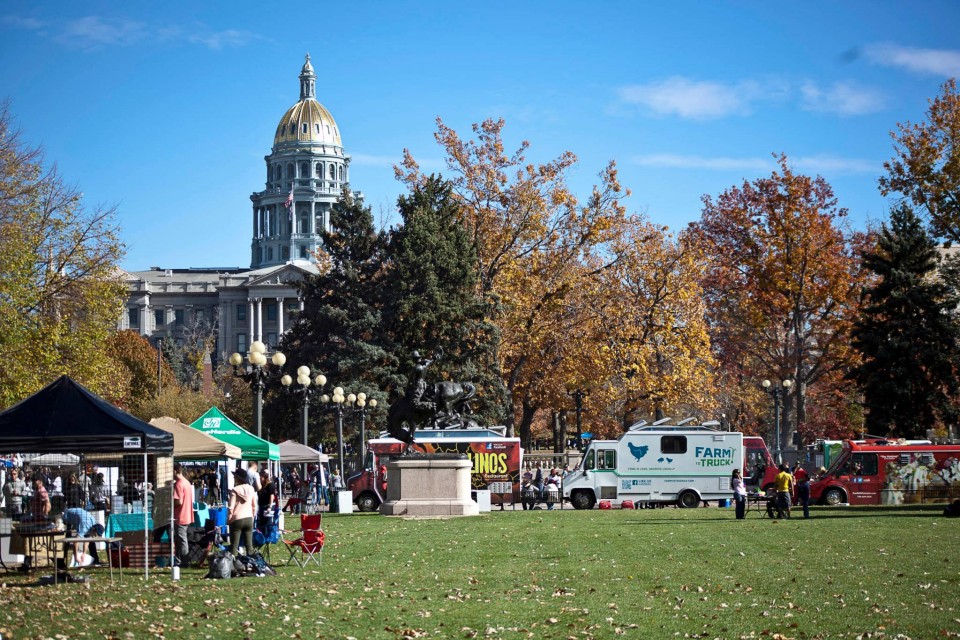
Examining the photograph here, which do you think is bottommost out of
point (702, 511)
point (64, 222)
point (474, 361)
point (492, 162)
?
point (702, 511)

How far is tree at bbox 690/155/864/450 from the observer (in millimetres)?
54156

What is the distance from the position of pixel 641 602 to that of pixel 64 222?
32.6 metres

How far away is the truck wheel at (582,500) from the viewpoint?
136 feet

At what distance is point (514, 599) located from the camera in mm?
14516

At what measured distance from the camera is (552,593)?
1512 cm

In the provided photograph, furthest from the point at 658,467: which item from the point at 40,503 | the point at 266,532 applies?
the point at 40,503

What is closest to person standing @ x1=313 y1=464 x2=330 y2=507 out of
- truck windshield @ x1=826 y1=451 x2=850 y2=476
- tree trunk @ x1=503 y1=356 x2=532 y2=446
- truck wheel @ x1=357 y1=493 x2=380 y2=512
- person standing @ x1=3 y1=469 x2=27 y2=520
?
Answer: truck wheel @ x1=357 y1=493 x2=380 y2=512

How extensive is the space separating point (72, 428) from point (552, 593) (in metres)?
6.98

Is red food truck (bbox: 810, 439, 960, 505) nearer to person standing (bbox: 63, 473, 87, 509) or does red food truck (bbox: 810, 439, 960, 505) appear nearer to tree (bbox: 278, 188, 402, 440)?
tree (bbox: 278, 188, 402, 440)

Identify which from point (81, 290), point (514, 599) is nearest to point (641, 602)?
point (514, 599)

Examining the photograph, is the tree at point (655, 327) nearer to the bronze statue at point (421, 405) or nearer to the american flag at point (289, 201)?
the bronze statue at point (421, 405)

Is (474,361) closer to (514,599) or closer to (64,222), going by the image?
(64,222)

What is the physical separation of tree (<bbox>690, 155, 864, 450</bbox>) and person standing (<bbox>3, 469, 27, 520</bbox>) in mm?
35029

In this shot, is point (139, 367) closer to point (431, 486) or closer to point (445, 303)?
point (445, 303)
